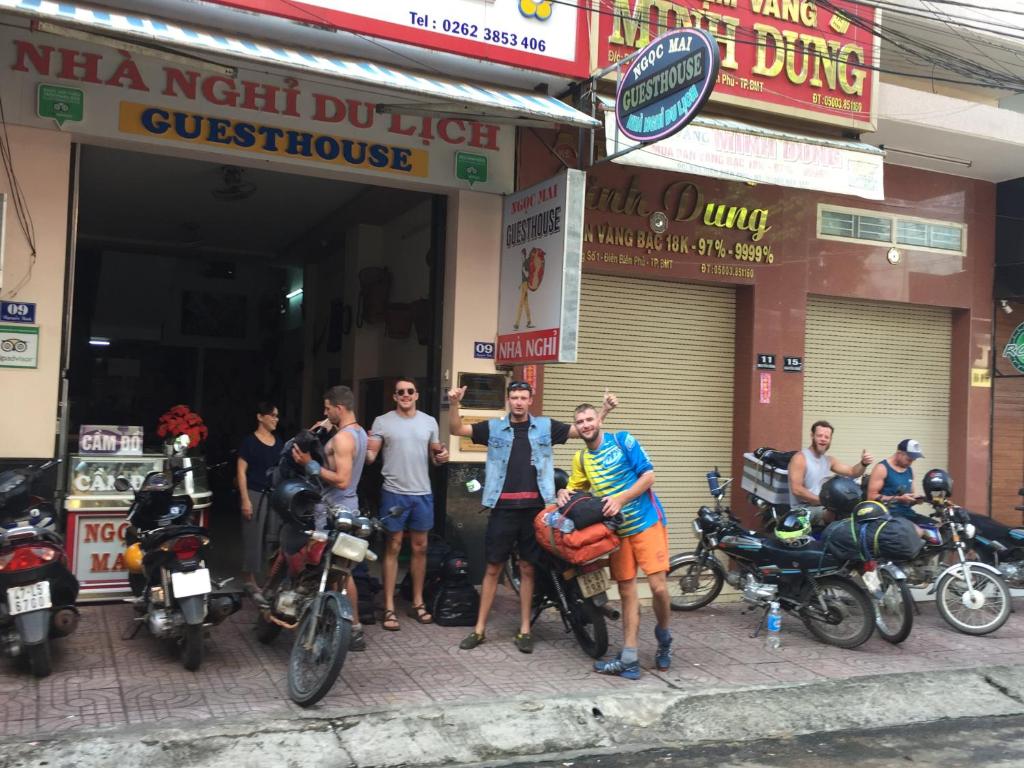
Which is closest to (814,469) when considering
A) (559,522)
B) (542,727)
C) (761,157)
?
(761,157)

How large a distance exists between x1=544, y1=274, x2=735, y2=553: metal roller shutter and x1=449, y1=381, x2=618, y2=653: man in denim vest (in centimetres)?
261

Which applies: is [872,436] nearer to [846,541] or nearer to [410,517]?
[846,541]

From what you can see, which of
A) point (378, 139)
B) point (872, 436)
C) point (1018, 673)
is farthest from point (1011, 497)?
point (378, 139)

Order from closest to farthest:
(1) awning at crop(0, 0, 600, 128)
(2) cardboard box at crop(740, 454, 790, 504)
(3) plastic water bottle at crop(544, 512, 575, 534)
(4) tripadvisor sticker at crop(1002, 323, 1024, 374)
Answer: (1) awning at crop(0, 0, 600, 128), (3) plastic water bottle at crop(544, 512, 575, 534), (2) cardboard box at crop(740, 454, 790, 504), (4) tripadvisor sticker at crop(1002, 323, 1024, 374)

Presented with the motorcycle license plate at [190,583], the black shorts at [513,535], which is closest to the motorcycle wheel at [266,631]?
the motorcycle license plate at [190,583]

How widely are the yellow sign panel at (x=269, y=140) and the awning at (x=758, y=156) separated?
1.94 metres

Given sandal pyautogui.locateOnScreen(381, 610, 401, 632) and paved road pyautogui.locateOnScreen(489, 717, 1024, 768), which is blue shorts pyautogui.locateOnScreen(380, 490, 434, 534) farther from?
→ paved road pyautogui.locateOnScreen(489, 717, 1024, 768)

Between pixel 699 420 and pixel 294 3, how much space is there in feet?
19.9

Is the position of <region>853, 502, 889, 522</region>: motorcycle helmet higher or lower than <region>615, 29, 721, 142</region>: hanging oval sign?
lower

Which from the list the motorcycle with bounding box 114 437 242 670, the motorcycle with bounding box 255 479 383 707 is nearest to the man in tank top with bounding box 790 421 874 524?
the motorcycle with bounding box 255 479 383 707

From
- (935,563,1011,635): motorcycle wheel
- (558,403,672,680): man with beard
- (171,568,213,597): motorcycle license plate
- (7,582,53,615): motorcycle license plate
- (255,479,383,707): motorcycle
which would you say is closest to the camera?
(255,479,383,707): motorcycle

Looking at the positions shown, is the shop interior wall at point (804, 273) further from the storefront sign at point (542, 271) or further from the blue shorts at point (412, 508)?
the blue shorts at point (412, 508)

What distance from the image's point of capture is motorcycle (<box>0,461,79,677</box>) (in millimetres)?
5605

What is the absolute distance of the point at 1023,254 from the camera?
1179cm
